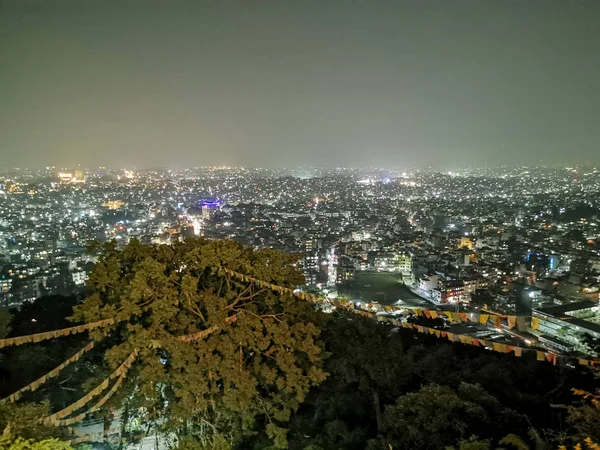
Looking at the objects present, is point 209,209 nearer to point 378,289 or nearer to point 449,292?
point 378,289

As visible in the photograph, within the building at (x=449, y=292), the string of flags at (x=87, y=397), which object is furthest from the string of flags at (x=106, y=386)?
the building at (x=449, y=292)

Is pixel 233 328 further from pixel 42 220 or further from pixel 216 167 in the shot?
pixel 216 167

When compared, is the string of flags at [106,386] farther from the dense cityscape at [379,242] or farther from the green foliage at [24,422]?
the dense cityscape at [379,242]

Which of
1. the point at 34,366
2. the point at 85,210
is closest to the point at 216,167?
the point at 85,210

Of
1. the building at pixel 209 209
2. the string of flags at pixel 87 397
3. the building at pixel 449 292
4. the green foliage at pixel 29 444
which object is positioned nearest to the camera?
the green foliage at pixel 29 444

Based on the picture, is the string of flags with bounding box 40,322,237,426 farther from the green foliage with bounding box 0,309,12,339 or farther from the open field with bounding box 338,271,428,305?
the open field with bounding box 338,271,428,305

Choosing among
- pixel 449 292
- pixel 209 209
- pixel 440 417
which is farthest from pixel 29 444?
pixel 209 209
